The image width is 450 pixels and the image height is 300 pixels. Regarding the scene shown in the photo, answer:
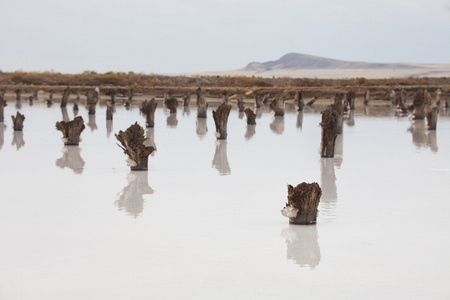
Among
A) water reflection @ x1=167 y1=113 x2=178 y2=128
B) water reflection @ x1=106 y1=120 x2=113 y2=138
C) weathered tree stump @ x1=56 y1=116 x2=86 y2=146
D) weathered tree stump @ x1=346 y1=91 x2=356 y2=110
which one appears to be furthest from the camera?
weathered tree stump @ x1=346 y1=91 x2=356 y2=110

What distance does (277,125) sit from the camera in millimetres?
20297

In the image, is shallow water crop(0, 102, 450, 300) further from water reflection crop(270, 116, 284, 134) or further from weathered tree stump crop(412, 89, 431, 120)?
weathered tree stump crop(412, 89, 431, 120)

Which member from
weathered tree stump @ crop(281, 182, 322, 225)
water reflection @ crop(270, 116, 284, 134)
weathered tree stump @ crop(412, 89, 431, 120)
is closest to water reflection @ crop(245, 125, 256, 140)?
water reflection @ crop(270, 116, 284, 134)

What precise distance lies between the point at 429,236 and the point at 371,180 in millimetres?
3321

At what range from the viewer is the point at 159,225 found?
646 cm

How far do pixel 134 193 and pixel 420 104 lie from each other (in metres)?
15.4

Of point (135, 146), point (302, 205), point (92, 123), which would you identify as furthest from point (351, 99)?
point (302, 205)

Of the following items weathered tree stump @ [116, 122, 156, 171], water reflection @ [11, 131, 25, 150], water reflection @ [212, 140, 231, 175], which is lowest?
water reflection @ [11, 131, 25, 150]

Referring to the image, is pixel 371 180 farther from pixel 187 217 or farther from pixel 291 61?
pixel 291 61

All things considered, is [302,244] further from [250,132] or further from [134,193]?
[250,132]

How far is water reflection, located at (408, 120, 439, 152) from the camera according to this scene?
14.4 metres

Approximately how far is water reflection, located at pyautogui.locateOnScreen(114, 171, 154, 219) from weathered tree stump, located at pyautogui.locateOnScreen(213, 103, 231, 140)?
4.51m

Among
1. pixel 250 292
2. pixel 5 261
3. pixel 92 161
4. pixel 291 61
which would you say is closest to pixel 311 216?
pixel 250 292

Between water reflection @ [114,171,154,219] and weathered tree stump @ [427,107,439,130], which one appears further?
weathered tree stump @ [427,107,439,130]
